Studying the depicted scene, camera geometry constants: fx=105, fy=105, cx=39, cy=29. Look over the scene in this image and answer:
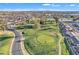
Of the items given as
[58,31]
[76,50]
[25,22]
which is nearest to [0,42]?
[25,22]

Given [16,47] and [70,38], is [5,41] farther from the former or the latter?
[70,38]

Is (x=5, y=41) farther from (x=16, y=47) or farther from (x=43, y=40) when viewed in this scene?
(x=43, y=40)

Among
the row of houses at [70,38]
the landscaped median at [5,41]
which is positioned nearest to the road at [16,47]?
the landscaped median at [5,41]

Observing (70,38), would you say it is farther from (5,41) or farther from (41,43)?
(5,41)

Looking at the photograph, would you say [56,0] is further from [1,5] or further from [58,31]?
[1,5]

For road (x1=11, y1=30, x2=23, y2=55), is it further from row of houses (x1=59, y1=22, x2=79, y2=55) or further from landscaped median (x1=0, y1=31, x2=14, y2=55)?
row of houses (x1=59, y1=22, x2=79, y2=55)

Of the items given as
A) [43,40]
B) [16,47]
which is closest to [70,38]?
[43,40]

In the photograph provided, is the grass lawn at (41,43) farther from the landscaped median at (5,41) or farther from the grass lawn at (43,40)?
the landscaped median at (5,41)

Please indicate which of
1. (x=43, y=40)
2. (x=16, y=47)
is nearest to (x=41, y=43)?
(x=43, y=40)
